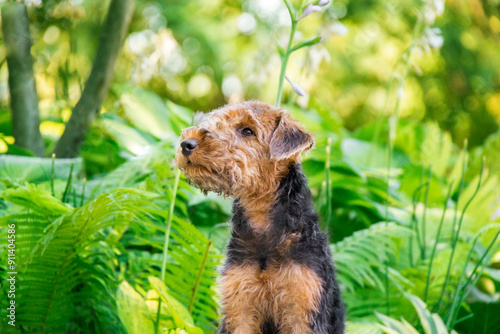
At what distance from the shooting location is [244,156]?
6.50 feet

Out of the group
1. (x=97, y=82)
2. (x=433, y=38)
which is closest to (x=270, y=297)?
(x=97, y=82)

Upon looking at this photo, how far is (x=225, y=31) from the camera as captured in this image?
7.76m

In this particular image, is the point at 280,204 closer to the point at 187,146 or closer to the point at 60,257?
the point at 187,146

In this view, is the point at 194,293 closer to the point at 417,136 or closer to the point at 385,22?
the point at 417,136

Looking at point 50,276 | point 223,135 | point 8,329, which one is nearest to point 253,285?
point 223,135

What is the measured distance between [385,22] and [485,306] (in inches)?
227

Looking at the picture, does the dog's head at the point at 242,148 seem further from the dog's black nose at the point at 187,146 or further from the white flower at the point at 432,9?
the white flower at the point at 432,9

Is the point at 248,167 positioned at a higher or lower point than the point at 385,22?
higher

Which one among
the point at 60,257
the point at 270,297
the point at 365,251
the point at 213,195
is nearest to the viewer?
the point at 270,297

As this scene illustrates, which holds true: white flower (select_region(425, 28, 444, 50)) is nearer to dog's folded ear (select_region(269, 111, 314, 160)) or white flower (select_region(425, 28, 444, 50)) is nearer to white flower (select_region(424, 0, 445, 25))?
white flower (select_region(424, 0, 445, 25))

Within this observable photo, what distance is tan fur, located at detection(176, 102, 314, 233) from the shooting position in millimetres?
1903

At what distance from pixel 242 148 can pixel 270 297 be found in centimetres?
57

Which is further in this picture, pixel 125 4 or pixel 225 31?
pixel 225 31

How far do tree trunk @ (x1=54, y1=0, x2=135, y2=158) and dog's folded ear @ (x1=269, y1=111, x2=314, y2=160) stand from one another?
2296 millimetres
